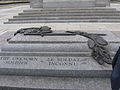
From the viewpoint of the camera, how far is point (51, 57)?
338 centimetres

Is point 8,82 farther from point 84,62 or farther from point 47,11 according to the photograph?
point 47,11

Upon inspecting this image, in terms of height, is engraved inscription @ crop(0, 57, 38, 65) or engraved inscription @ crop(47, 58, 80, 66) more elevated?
engraved inscription @ crop(47, 58, 80, 66)

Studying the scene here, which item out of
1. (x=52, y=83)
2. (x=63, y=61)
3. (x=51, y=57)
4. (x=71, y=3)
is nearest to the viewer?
(x=52, y=83)

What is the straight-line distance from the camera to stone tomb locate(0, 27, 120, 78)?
3.06 m

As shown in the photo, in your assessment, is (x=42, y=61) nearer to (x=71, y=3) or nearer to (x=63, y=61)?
(x=63, y=61)

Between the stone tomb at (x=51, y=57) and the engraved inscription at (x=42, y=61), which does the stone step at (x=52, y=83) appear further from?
the engraved inscription at (x=42, y=61)

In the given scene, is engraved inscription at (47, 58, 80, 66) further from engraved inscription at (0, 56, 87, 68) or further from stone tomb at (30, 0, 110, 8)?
stone tomb at (30, 0, 110, 8)

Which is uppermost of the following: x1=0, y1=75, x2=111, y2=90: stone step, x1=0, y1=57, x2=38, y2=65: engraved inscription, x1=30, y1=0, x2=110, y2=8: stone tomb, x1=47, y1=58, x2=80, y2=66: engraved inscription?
x1=30, y1=0, x2=110, y2=8: stone tomb

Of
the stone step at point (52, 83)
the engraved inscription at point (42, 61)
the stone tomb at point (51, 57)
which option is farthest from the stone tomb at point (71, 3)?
the stone step at point (52, 83)

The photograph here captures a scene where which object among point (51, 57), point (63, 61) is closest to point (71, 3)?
point (51, 57)

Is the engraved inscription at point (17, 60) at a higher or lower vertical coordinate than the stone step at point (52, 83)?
higher

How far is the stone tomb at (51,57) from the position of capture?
3.06 meters

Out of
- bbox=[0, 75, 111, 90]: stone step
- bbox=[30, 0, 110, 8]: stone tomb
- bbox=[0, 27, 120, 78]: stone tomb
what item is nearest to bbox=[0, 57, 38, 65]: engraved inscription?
bbox=[0, 27, 120, 78]: stone tomb

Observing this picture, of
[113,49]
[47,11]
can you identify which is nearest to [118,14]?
[47,11]
